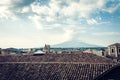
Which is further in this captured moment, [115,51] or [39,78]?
[115,51]

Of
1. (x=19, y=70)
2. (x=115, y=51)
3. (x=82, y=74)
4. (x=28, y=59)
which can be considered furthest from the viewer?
(x=115, y=51)

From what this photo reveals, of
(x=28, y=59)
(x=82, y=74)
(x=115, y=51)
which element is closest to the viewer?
(x=82, y=74)

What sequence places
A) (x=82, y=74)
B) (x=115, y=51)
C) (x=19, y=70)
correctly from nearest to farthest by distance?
(x=82, y=74) < (x=19, y=70) < (x=115, y=51)

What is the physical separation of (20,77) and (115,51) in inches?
2508

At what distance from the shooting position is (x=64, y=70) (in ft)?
84.4

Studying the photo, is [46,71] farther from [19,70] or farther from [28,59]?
[28,59]

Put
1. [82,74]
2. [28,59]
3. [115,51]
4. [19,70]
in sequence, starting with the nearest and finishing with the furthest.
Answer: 1. [82,74]
2. [19,70]
3. [28,59]
4. [115,51]

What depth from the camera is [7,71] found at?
26688 millimetres

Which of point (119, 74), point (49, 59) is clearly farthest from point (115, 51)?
point (119, 74)

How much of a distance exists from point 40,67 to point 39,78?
261 centimetres

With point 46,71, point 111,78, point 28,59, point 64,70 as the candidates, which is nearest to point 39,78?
point 46,71

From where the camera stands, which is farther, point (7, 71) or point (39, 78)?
point (7, 71)

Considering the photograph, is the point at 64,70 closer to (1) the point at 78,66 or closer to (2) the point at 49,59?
(1) the point at 78,66

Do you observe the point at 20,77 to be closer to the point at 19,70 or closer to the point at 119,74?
the point at 19,70
